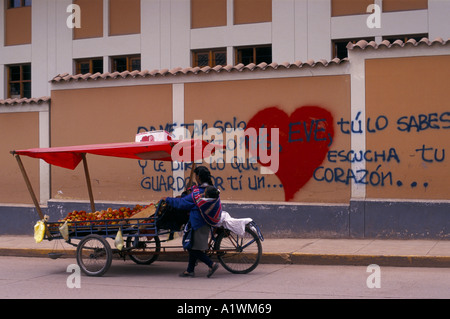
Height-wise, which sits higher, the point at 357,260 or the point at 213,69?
the point at 213,69

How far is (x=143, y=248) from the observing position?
9891mm

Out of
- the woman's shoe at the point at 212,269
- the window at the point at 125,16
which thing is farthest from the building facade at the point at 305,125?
the window at the point at 125,16

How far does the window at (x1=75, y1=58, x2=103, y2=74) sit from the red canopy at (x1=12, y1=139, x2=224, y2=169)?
35.9 feet

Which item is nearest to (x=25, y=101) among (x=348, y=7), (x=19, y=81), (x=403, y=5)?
(x=19, y=81)

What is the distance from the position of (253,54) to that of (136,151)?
10248mm

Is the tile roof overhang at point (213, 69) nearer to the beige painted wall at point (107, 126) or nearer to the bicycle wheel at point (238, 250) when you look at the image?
the beige painted wall at point (107, 126)

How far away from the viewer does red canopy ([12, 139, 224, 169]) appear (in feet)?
30.7

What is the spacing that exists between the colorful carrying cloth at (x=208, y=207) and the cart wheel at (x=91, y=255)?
1647 millimetres

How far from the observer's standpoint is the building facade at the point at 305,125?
11812 millimetres

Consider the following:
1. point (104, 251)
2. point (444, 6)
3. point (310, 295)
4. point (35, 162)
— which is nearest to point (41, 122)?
point (35, 162)

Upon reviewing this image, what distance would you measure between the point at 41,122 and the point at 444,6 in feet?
36.1

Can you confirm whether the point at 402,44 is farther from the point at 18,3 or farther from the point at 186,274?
the point at 18,3

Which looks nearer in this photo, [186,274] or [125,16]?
[186,274]
